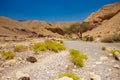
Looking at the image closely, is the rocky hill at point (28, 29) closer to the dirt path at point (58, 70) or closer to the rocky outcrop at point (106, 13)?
the rocky outcrop at point (106, 13)

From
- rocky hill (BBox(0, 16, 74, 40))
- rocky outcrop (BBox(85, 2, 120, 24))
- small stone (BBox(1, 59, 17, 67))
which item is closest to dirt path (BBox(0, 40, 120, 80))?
small stone (BBox(1, 59, 17, 67))

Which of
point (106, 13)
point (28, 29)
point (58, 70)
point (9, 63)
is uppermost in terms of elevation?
point (106, 13)

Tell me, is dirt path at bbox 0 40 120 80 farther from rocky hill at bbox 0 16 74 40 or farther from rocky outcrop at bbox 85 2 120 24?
rocky outcrop at bbox 85 2 120 24

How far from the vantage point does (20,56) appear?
13836 millimetres

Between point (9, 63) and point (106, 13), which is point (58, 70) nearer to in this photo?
point (9, 63)

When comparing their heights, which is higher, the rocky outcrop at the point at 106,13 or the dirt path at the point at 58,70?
the rocky outcrop at the point at 106,13

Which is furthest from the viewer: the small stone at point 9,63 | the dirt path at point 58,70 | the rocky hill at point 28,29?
the rocky hill at point 28,29

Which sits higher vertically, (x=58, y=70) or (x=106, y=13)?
(x=106, y=13)

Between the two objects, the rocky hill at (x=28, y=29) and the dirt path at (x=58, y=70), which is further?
the rocky hill at (x=28, y=29)

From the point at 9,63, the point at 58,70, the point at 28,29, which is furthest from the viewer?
the point at 28,29

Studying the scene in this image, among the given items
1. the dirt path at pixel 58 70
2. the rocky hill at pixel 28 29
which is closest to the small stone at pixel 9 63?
the dirt path at pixel 58 70

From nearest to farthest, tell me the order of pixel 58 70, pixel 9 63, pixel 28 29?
pixel 58 70
pixel 9 63
pixel 28 29

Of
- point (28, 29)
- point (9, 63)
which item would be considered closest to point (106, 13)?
point (28, 29)

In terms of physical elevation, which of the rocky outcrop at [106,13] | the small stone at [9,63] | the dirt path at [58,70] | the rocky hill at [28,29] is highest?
the rocky outcrop at [106,13]
